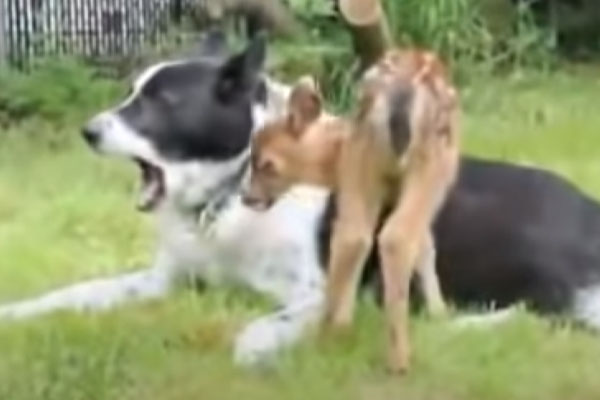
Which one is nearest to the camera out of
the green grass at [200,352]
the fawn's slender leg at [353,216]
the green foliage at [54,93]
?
the green grass at [200,352]

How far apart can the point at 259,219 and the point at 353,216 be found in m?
0.90

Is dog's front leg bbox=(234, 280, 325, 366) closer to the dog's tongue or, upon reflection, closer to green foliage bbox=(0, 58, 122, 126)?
the dog's tongue

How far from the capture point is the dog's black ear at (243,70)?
7172 mm

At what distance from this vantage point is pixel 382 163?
6273mm

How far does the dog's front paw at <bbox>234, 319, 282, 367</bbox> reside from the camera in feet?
21.1

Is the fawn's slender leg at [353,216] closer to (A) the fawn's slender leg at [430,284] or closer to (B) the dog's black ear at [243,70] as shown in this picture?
(A) the fawn's slender leg at [430,284]

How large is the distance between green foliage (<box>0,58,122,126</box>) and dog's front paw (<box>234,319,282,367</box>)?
17.3 feet

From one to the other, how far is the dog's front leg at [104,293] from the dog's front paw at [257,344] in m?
0.72

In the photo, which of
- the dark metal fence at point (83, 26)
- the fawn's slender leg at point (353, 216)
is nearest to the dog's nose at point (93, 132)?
the fawn's slender leg at point (353, 216)

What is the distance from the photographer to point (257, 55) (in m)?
7.19

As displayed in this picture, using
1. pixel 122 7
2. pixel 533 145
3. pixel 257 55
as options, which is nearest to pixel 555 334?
pixel 257 55

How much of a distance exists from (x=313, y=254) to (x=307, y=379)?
95 cm

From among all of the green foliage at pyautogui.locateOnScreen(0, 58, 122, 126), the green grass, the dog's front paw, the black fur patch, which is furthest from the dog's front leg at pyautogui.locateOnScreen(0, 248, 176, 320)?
the green foliage at pyautogui.locateOnScreen(0, 58, 122, 126)

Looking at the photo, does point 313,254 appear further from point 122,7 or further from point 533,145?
point 122,7
